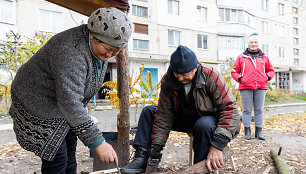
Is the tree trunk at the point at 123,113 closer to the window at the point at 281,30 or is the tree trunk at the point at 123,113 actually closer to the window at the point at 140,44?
the window at the point at 140,44

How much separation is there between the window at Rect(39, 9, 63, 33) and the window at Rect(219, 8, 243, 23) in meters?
13.8

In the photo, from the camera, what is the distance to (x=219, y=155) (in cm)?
192

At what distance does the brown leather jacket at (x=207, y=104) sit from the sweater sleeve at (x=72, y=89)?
0.93 metres

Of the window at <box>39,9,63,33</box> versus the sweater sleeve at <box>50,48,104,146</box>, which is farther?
the window at <box>39,9,63,33</box>

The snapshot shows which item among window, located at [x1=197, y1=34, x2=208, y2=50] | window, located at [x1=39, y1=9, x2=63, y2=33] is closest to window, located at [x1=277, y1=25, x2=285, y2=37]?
window, located at [x1=197, y1=34, x2=208, y2=50]

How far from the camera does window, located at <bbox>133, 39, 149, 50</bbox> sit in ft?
54.3

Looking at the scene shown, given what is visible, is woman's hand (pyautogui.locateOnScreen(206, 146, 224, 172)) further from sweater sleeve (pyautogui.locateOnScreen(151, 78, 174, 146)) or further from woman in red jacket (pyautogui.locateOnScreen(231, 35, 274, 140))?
woman in red jacket (pyautogui.locateOnScreen(231, 35, 274, 140))

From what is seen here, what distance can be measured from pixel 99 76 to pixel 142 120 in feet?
2.66

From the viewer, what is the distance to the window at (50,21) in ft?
45.3

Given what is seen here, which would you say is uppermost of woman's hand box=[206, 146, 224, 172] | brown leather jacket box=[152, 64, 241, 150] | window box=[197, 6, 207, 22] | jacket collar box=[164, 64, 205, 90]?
window box=[197, 6, 207, 22]

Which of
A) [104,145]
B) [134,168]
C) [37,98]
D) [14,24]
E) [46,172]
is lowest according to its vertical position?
[134,168]

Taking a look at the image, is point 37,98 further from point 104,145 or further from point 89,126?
point 104,145

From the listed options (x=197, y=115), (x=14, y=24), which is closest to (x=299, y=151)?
(x=197, y=115)

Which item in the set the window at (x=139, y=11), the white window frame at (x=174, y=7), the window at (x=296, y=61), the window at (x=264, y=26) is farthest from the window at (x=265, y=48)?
the window at (x=139, y=11)
